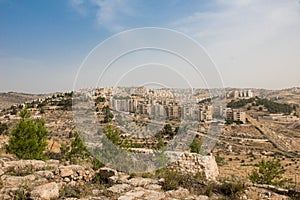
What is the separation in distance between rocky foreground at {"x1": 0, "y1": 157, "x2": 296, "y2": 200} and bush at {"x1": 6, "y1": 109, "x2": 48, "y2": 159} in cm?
527

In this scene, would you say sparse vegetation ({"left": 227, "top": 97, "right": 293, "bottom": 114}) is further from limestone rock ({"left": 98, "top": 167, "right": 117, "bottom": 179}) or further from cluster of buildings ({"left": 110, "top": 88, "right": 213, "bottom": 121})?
limestone rock ({"left": 98, "top": 167, "right": 117, "bottom": 179})

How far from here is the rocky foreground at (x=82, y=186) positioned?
504 cm

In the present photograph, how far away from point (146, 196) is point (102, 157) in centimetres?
603

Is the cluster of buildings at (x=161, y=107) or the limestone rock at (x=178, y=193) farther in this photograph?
the cluster of buildings at (x=161, y=107)

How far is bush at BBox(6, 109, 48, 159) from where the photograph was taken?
39.2ft

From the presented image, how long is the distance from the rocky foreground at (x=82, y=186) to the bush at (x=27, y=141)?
5.27 metres

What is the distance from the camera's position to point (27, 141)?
1216cm

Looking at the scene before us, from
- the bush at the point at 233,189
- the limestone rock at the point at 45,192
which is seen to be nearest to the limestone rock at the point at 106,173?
the limestone rock at the point at 45,192

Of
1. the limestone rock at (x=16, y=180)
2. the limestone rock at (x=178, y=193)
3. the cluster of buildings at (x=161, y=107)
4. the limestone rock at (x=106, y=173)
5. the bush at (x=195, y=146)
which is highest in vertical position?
the cluster of buildings at (x=161, y=107)

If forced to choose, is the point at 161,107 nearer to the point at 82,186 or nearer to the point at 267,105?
the point at 82,186

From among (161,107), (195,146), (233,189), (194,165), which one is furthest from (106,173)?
(161,107)

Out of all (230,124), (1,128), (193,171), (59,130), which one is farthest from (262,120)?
(193,171)

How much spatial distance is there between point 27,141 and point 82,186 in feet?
24.2

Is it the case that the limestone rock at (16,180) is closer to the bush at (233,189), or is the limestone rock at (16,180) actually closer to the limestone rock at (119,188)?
the limestone rock at (119,188)
